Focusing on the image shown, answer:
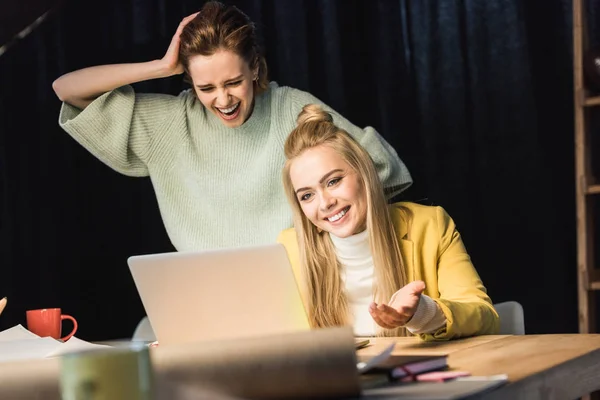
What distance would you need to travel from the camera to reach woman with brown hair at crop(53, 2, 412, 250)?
252cm

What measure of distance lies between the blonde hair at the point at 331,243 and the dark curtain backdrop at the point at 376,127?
1109 mm

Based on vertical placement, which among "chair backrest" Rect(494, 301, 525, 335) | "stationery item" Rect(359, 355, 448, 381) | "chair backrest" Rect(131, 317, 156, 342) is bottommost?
"chair backrest" Rect(131, 317, 156, 342)

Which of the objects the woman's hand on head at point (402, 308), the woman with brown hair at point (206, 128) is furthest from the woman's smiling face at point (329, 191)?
the woman's hand on head at point (402, 308)

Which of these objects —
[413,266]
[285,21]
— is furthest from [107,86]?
[413,266]

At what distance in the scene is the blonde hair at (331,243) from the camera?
6.15 feet

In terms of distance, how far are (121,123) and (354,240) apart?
0.96m

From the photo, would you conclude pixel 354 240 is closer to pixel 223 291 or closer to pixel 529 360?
pixel 223 291

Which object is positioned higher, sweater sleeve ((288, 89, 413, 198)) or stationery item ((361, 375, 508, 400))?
sweater sleeve ((288, 89, 413, 198))

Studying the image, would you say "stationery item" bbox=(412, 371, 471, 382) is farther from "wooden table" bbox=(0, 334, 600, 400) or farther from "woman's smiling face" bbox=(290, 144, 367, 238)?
"woman's smiling face" bbox=(290, 144, 367, 238)

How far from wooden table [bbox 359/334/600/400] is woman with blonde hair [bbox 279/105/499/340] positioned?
33cm

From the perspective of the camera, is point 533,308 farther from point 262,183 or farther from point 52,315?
point 52,315

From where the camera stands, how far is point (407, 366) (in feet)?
3.46

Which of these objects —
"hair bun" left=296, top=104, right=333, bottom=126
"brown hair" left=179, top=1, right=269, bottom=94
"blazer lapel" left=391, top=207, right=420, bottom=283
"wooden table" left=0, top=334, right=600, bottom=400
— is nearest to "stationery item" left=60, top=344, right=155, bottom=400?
"wooden table" left=0, top=334, right=600, bottom=400

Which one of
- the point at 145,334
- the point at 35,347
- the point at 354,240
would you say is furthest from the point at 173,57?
the point at 35,347
